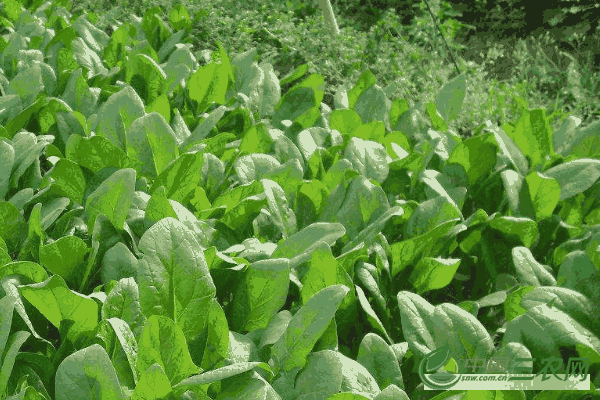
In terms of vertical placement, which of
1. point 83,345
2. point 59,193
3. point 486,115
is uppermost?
point 59,193

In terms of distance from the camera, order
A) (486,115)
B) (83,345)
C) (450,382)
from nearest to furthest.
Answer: (450,382), (83,345), (486,115)

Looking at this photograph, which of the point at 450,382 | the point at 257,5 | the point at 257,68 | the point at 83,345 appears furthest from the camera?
the point at 257,5

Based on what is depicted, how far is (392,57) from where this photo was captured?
4.67 metres

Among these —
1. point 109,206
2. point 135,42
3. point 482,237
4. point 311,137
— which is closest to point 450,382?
point 482,237

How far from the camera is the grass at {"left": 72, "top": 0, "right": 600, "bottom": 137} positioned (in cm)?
418

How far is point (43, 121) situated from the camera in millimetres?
2664

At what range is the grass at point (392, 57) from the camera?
418 centimetres

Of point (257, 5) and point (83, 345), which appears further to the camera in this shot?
point (257, 5)

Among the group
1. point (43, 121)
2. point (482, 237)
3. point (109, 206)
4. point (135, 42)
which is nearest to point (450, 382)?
point (482, 237)

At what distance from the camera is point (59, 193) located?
6.95ft

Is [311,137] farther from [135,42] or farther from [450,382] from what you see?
[135,42]

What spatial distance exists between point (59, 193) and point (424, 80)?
2783mm

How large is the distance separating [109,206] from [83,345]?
16.4 inches

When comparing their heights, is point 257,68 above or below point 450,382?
above
